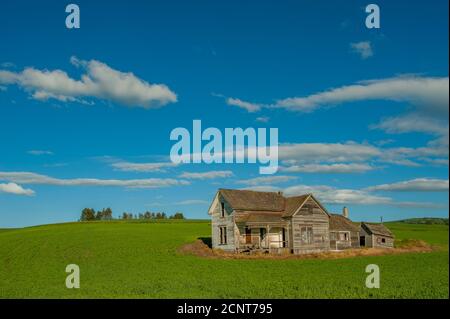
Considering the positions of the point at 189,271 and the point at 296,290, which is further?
the point at 189,271

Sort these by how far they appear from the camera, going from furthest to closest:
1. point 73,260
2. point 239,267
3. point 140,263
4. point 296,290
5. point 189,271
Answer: point 73,260
point 140,263
point 239,267
point 189,271
point 296,290

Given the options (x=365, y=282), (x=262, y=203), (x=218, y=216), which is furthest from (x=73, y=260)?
(x=365, y=282)

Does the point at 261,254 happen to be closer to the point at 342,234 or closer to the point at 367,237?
the point at 342,234

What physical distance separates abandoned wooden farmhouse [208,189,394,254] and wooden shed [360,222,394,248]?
22.4 ft

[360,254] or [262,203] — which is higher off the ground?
[262,203]

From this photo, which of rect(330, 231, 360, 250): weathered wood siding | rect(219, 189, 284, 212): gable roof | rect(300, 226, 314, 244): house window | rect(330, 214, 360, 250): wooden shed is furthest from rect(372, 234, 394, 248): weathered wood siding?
rect(219, 189, 284, 212): gable roof

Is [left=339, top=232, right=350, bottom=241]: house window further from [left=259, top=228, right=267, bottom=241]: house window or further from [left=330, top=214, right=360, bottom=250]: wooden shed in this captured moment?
[left=259, top=228, right=267, bottom=241]: house window

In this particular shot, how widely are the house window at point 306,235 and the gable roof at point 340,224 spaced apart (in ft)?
13.2

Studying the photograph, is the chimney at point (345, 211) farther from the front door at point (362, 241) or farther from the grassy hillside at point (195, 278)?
the grassy hillside at point (195, 278)

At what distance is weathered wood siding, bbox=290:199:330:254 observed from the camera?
45406mm

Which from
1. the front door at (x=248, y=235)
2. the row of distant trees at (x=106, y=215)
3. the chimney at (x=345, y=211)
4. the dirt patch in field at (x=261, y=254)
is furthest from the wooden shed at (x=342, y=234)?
the row of distant trees at (x=106, y=215)
